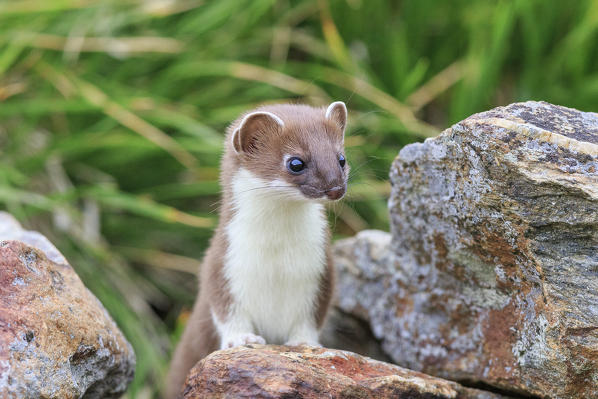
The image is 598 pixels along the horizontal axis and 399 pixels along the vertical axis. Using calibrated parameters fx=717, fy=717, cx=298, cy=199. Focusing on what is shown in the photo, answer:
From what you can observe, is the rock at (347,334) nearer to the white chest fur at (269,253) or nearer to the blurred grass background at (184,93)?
the white chest fur at (269,253)

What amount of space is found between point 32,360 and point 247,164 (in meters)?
1.30

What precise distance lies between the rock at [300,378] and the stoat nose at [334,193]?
65cm

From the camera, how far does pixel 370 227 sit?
227 inches

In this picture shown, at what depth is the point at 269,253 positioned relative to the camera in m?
3.37

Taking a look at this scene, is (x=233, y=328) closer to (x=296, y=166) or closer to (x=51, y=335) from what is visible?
(x=296, y=166)

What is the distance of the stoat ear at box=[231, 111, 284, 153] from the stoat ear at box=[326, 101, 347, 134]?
271mm

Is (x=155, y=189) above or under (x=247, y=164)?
under

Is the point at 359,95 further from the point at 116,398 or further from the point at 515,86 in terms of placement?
the point at 116,398

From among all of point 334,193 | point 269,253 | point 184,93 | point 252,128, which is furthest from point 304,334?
point 184,93

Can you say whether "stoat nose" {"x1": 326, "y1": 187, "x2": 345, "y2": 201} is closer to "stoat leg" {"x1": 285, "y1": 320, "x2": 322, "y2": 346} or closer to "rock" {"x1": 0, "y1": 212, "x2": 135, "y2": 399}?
"stoat leg" {"x1": 285, "y1": 320, "x2": 322, "y2": 346}

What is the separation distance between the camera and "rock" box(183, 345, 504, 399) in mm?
2613

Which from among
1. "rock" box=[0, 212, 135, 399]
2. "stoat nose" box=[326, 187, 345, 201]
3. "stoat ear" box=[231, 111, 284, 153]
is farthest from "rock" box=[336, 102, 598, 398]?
"rock" box=[0, 212, 135, 399]

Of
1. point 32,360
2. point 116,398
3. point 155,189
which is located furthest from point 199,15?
point 32,360

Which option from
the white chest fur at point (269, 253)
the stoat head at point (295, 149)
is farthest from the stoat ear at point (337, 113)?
the white chest fur at point (269, 253)
